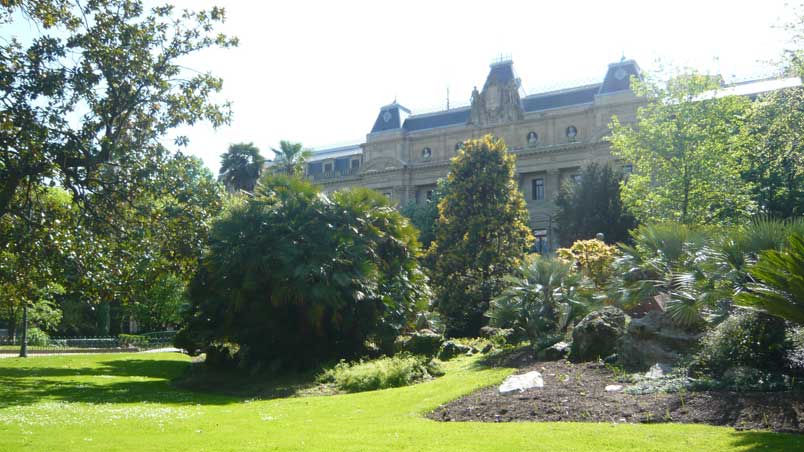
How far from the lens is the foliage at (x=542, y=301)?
18.1 m

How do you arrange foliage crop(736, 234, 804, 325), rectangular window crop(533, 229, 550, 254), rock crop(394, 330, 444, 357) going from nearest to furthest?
foliage crop(736, 234, 804, 325)
rock crop(394, 330, 444, 357)
rectangular window crop(533, 229, 550, 254)

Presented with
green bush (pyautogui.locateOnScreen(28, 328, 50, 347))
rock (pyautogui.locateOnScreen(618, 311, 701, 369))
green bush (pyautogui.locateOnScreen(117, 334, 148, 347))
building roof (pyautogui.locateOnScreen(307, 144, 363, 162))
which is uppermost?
building roof (pyautogui.locateOnScreen(307, 144, 363, 162))

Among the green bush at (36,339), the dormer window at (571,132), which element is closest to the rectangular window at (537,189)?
the dormer window at (571,132)

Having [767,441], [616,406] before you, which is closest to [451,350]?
[616,406]

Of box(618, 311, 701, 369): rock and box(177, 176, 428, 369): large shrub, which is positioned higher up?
box(177, 176, 428, 369): large shrub

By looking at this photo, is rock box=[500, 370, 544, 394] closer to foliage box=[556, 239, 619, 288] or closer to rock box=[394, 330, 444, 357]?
rock box=[394, 330, 444, 357]

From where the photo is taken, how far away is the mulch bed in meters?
9.11

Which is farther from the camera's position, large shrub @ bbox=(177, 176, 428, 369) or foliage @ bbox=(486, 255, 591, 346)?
large shrub @ bbox=(177, 176, 428, 369)

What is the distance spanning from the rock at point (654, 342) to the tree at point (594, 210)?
2898 cm

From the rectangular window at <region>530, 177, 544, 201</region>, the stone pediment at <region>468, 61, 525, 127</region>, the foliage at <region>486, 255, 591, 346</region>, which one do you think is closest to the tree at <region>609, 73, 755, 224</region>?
the foliage at <region>486, 255, 591, 346</region>

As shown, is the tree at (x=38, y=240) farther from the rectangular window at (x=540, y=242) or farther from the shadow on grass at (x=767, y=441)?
the rectangular window at (x=540, y=242)

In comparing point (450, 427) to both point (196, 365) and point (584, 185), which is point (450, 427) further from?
point (584, 185)

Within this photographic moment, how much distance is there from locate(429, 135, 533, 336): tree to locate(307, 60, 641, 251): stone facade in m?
27.4

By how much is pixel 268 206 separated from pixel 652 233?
10.7m
